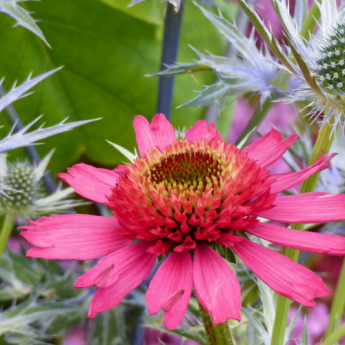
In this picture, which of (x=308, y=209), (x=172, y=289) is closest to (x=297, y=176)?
(x=308, y=209)

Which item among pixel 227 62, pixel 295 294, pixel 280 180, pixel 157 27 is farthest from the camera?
pixel 157 27

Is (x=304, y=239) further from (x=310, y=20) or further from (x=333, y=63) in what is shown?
(x=310, y=20)

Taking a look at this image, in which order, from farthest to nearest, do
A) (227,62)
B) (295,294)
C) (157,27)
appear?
1. (157,27)
2. (227,62)
3. (295,294)

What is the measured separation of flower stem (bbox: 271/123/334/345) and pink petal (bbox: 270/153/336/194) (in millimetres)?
15

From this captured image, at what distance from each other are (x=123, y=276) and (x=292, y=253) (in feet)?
0.48

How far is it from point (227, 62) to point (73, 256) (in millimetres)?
353

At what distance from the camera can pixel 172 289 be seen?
28 centimetres

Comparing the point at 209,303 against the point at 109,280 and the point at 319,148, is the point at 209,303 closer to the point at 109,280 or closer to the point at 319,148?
the point at 109,280

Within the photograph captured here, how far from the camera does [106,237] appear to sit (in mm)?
326

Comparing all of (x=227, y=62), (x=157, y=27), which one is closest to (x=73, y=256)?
(x=227, y=62)

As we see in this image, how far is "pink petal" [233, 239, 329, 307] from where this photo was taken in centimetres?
26

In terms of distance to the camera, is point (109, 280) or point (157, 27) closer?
point (109, 280)

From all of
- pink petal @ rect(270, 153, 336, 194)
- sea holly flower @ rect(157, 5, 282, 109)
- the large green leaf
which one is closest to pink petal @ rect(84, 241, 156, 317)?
pink petal @ rect(270, 153, 336, 194)

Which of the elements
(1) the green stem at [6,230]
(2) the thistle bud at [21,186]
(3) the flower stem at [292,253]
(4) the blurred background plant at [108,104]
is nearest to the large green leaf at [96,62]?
(4) the blurred background plant at [108,104]
